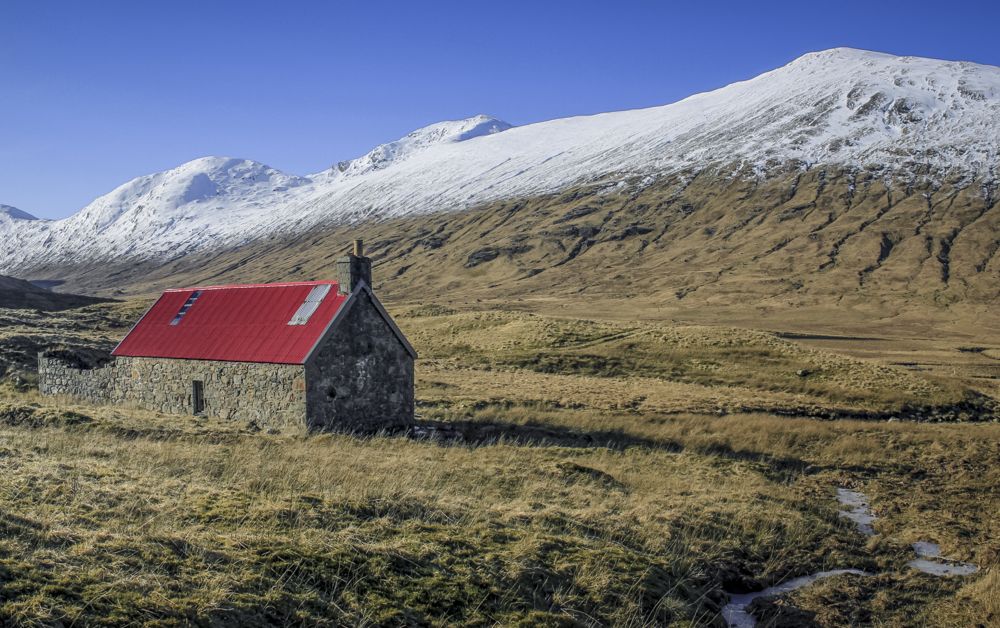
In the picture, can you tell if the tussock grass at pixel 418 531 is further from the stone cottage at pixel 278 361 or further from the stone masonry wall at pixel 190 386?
the stone cottage at pixel 278 361

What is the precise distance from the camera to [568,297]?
140125 millimetres

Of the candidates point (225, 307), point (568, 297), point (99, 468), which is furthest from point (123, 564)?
point (568, 297)

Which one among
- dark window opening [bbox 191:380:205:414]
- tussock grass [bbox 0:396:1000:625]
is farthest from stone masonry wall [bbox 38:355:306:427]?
tussock grass [bbox 0:396:1000:625]

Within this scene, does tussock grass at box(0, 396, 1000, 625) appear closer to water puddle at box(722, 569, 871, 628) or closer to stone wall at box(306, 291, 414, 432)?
water puddle at box(722, 569, 871, 628)

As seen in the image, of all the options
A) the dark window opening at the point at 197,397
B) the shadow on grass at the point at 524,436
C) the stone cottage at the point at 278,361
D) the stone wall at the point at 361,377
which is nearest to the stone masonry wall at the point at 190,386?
the stone cottage at the point at 278,361

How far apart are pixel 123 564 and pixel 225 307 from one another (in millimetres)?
21375

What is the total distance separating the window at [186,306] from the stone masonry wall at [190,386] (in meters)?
1.94

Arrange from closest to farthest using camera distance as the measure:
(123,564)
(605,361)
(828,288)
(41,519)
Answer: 1. (123,564)
2. (41,519)
3. (605,361)
4. (828,288)

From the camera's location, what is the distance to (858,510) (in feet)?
60.3

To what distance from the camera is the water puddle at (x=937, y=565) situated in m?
13.7

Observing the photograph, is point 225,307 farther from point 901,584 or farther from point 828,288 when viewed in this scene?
point 828,288

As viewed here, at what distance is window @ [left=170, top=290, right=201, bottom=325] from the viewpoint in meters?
29.8

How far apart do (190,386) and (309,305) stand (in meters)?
5.34

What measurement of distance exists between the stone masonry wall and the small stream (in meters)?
15.7
